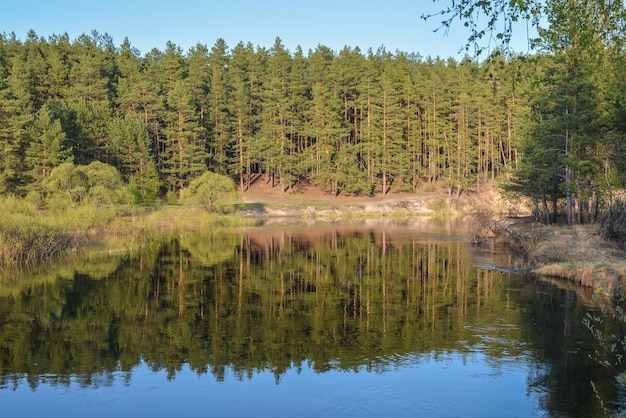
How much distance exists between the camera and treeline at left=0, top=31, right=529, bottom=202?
283ft

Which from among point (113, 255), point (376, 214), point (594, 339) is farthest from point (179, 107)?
point (594, 339)

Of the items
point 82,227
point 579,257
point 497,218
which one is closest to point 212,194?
point 82,227

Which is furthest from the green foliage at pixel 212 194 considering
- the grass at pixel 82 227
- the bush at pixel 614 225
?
the bush at pixel 614 225

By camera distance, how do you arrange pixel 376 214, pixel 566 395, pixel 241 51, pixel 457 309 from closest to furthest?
pixel 566 395
pixel 457 309
pixel 376 214
pixel 241 51

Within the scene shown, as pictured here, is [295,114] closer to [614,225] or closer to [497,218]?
[497,218]

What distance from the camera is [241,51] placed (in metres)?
107

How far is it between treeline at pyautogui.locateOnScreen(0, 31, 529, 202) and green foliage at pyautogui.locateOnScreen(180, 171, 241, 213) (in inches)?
676

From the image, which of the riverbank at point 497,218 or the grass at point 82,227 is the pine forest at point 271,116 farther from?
the grass at point 82,227

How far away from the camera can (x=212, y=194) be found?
6056cm

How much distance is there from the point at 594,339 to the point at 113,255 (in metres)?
26.7

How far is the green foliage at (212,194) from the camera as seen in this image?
199ft

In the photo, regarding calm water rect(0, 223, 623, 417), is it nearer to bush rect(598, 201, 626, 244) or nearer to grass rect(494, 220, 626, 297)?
grass rect(494, 220, 626, 297)

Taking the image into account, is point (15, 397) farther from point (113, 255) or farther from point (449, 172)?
point (449, 172)

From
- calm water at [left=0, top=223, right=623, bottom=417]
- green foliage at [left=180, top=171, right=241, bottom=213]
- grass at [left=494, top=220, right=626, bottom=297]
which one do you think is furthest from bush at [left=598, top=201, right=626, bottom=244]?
green foliage at [left=180, top=171, right=241, bottom=213]
